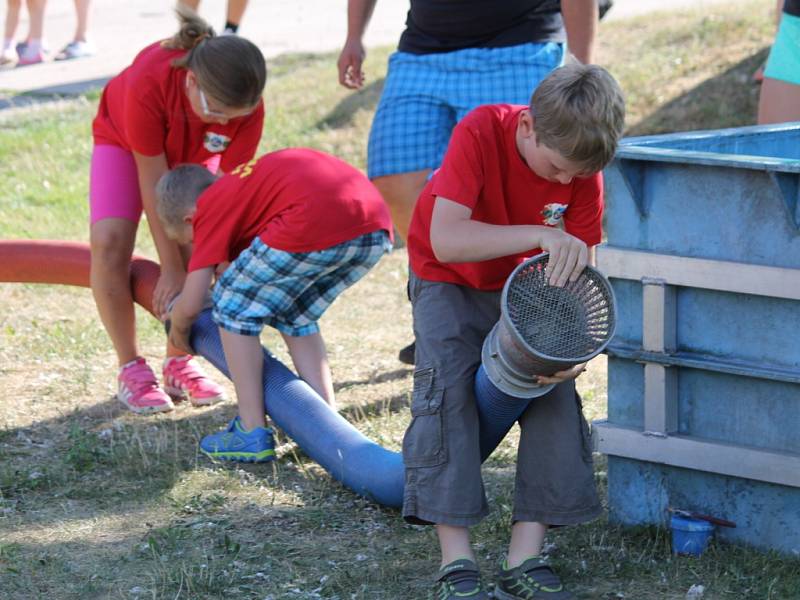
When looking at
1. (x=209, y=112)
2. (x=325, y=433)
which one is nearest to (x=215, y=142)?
(x=209, y=112)

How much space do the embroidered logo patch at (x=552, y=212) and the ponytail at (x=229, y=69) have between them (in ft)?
4.72

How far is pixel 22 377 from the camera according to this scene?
5262 mm

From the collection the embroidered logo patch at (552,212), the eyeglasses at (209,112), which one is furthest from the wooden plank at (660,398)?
the eyeglasses at (209,112)

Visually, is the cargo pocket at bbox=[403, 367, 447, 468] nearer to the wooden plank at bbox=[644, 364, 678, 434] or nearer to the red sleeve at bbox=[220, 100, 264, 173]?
the wooden plank at bbox=[644, 364, 678, 434]

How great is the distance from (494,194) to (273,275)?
1.28m

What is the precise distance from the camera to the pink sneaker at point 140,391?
15.8 ft

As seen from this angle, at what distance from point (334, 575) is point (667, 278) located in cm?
120

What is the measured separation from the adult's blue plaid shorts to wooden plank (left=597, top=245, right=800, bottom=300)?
1.53 m

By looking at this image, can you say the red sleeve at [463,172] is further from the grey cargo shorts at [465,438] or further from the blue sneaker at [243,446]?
the blue sneaker at [243,446]

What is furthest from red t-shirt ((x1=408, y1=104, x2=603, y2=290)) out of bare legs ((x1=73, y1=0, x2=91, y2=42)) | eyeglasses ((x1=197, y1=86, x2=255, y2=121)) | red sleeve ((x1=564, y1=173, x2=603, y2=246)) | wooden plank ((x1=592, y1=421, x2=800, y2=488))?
bare legs ((x1=73, y1=0, x2=91, y2=42))

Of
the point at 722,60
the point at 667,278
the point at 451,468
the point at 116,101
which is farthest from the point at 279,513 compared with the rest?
the point at 722,60

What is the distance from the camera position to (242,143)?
4.72 m

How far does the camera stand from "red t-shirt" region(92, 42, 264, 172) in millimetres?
4492

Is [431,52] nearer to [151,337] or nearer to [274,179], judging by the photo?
[274,179]
